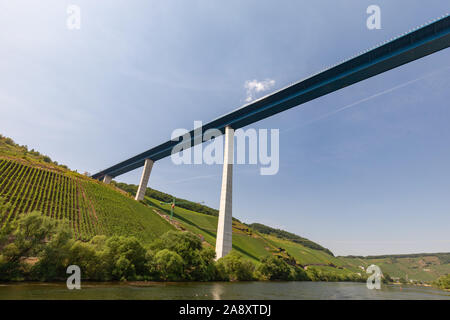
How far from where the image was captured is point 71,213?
1821 inches

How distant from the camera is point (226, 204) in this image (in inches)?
2002

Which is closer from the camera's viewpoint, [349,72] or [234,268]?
[349,72]

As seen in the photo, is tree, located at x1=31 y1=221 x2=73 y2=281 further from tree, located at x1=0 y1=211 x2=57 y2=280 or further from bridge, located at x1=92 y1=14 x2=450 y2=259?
bridge, located at x1=92 y1=14 x2=450 y2=259

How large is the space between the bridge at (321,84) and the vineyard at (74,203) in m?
20.7

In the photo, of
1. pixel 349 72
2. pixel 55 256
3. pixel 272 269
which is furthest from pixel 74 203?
pixel 349 72

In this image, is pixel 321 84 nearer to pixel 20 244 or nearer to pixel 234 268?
pixel 234 268

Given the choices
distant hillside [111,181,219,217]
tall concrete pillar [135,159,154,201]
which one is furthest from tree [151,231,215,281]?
distant hillside [111,181,219,217]

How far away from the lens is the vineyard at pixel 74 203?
41.4 meters

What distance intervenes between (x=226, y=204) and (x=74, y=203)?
3552 cm

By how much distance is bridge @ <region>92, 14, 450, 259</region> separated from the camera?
115ft

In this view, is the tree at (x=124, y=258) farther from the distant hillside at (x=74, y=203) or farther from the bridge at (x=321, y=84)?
the bridge at (x=321, y=84)
